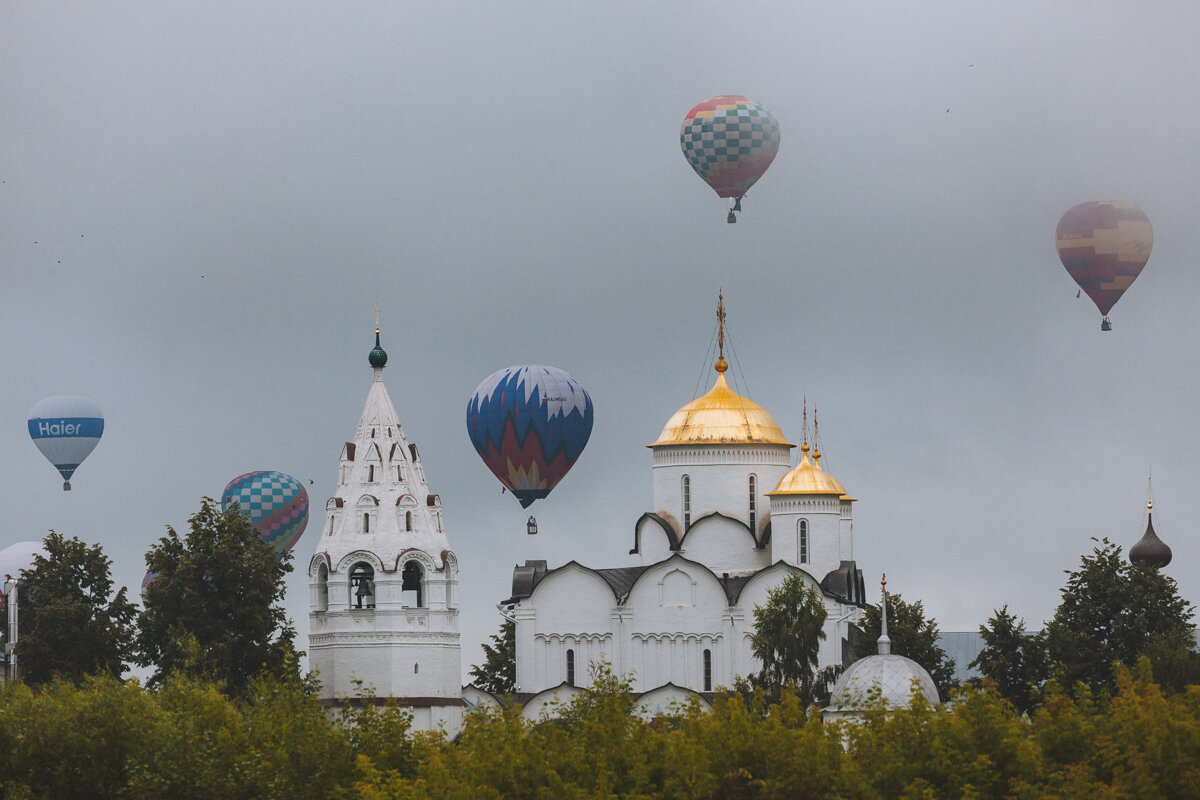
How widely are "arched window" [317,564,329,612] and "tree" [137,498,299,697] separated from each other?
223 cm

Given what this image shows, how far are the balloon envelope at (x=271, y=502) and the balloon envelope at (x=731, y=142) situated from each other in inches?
624

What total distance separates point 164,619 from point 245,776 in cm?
1940

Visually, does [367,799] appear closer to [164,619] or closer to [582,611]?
[164,619]

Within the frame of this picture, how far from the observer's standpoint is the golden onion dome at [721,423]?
72562mm

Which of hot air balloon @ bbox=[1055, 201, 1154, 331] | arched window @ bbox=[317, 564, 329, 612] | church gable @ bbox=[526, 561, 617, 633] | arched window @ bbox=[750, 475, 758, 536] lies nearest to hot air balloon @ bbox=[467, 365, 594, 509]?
church gable @ bbox=[526, 561, 617, 633]

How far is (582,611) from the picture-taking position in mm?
70125

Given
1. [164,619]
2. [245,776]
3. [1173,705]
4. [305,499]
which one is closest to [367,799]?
[245,776]

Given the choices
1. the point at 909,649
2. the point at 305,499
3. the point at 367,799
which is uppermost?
the point at 305,499

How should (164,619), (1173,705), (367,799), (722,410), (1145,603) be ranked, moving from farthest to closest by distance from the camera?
(722,410), (1145,603), (164,619), (1173,705), (367,799)

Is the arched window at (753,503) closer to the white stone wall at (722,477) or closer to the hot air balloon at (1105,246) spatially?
the white stone wall at (722,477)

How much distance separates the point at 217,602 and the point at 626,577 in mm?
13124

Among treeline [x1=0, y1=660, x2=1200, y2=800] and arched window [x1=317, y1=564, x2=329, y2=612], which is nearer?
treeline [x1=0, y1=660, x2=1200, y2=800]

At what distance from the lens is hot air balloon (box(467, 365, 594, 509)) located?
68.8 metres

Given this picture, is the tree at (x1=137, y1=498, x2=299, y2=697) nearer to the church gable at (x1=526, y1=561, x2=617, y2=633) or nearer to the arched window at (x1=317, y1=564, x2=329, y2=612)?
the arched window at (x1=317, y1=564, x2=329, y2=612)
